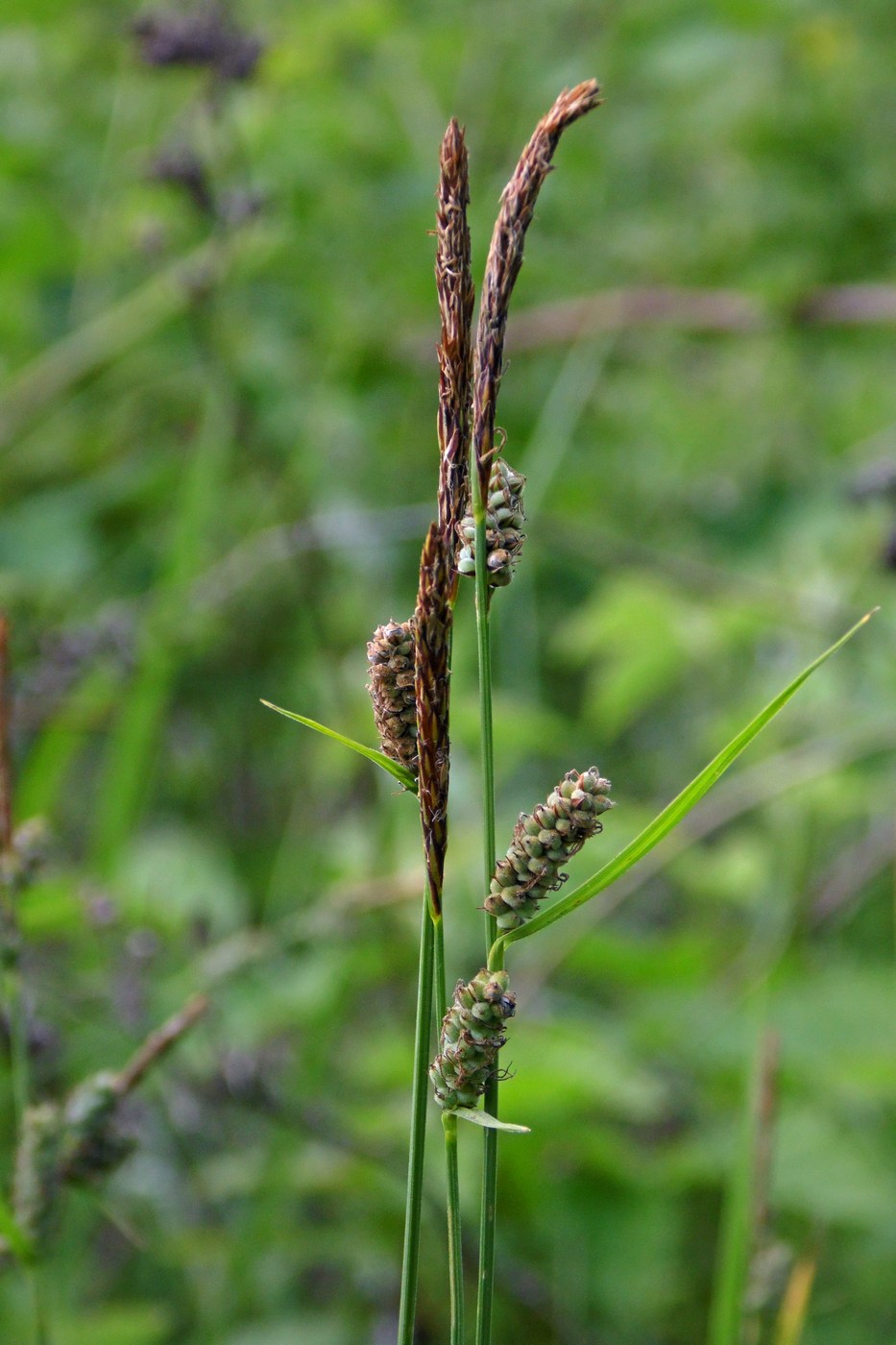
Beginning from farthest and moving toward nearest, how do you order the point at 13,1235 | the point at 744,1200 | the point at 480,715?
1. the point at 744,1200
2. the point at 13,1235
3. the point at 480,715

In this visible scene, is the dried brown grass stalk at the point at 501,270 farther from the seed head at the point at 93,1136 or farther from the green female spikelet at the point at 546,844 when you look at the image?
the seed head at the point at 93,1136

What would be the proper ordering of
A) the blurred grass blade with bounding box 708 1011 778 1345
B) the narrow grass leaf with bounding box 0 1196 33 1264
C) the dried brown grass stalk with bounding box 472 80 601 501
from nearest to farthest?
1. the dried brown grass stalk with bounding box 472 80 601 501
2. the narrow grass leaf with bounding box 0 1196 33 1264
3. the blurred grass blade with bounding box 708 1011 778 1345

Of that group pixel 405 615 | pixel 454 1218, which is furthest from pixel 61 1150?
pixel 405 615

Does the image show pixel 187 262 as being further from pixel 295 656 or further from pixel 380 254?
pixel 295 656

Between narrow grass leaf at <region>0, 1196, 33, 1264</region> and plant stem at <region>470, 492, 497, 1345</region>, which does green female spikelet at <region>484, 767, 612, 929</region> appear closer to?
plant stem at <region>470, 492, 497, 1345</region>

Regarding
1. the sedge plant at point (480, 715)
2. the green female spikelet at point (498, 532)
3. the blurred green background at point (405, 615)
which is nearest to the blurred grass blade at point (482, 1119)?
the sedge plant at point (480, 715)

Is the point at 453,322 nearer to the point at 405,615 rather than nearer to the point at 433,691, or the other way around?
the point at 433,691

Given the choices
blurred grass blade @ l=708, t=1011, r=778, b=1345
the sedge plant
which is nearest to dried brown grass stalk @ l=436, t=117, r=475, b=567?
the sedge plant
